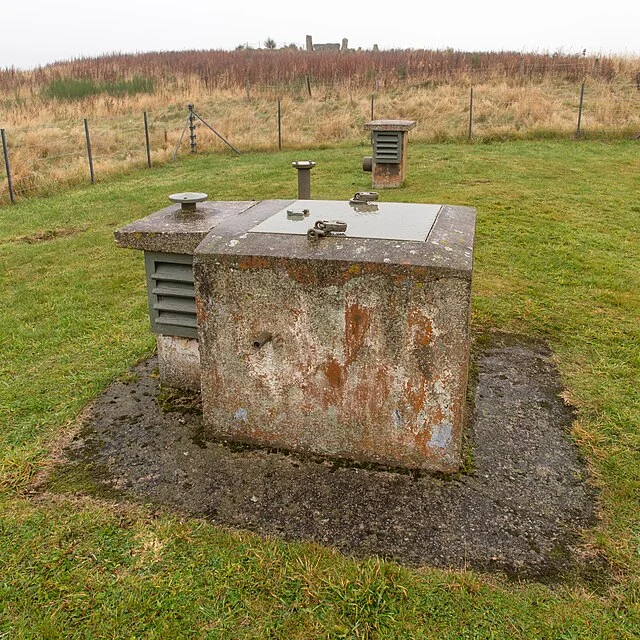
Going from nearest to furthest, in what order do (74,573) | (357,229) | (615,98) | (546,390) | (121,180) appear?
(74,573)
(357,229)
(546,390)
(121,180)
(615,98)

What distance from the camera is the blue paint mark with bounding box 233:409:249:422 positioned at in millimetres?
3529

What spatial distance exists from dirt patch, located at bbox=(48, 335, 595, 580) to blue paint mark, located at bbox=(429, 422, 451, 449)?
0.19 metres

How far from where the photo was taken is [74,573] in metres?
2.64

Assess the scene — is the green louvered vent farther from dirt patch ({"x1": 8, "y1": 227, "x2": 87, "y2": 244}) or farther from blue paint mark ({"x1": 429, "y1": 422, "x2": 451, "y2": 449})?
blue paint mark ({"x1": 429, "y1": 422, "x2": 451, "y2": 449})

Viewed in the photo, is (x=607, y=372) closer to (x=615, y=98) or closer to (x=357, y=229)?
(x=357, y=229)

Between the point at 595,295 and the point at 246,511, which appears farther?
the point at 595,295

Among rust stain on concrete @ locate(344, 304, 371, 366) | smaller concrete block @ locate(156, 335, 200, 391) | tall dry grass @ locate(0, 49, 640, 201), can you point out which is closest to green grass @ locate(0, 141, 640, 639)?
smaller concrete block @ locate(156, 335, 200, 391)

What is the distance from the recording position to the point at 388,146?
10.9 m

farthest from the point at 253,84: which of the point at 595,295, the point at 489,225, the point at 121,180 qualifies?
the point at 595,295

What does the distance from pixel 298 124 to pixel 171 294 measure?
16557mm

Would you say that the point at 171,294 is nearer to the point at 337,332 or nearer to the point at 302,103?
the point at 337,332

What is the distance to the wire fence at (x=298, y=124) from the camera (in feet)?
48.6

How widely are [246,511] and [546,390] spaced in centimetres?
228

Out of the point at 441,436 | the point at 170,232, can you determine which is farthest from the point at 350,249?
the point at 170,232
